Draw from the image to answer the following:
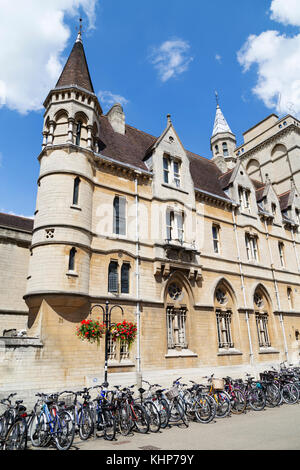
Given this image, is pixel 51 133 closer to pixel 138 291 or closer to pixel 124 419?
pixel 138 291

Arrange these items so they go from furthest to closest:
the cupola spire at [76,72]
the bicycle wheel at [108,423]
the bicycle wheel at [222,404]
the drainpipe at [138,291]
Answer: the cupola spire at [76,72] → the drainpipe at [138,291] → the bicycle wheel at [222,404] → the bicycle wheel at [108,423]

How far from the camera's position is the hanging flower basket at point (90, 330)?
14.5 meters

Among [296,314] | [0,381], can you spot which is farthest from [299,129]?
[0,381]

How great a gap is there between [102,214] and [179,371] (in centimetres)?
982

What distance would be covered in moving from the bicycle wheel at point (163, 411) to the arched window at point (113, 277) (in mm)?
6820

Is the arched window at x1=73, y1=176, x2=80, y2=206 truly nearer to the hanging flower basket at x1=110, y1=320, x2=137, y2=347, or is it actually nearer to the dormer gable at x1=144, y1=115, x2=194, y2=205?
the dormer gable at x1=144, y1=115, x2=194, y2=205

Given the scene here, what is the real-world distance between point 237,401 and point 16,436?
335 inches

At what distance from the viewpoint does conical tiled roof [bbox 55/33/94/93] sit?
1942 centimetres

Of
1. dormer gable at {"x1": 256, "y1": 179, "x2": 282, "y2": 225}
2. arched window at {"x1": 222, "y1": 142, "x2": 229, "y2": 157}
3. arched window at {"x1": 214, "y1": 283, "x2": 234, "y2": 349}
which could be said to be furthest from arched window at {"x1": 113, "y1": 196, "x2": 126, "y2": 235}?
arched window at {"x1": 222, "y1": 142, "x2": 229, "y2": 157}

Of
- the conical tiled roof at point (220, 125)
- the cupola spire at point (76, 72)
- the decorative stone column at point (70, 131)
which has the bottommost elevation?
the decorative stone column at point (70, 131)

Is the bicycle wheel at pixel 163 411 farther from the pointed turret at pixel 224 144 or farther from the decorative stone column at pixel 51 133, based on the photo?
the pointed turret at pixel 224 144

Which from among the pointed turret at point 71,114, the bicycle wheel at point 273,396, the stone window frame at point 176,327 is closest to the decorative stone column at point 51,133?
the pointed turret at point 71,114

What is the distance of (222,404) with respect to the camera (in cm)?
1202

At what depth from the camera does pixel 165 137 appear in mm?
22453
